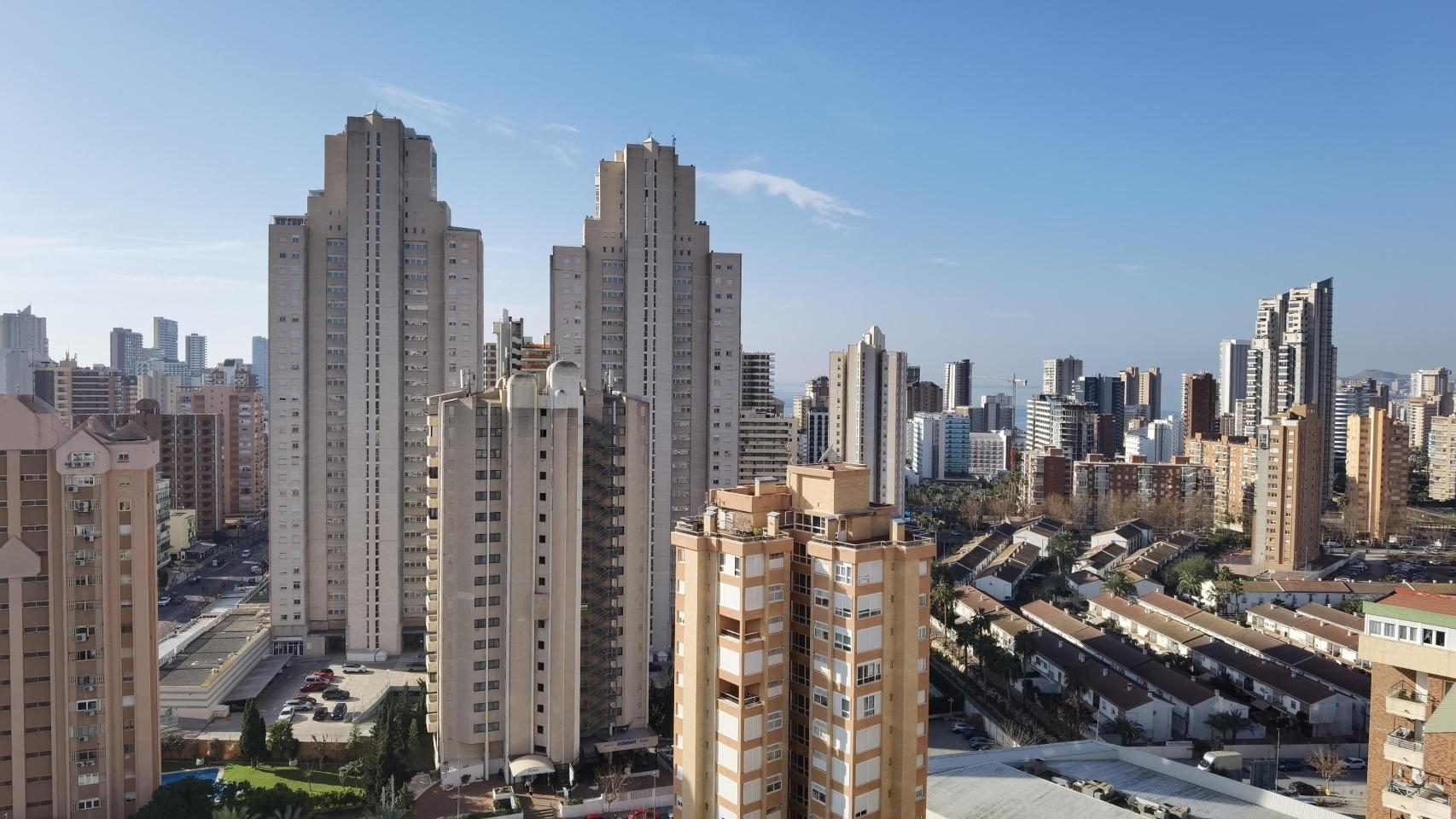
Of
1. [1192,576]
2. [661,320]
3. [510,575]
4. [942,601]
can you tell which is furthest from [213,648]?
[1192,576]

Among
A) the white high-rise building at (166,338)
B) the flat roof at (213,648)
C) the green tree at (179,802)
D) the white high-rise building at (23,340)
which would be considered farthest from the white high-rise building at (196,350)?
the green tree at (179,802)

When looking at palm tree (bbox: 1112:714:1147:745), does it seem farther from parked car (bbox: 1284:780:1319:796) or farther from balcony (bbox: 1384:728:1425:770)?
balcony (bbox: 1384:728:1425:770)

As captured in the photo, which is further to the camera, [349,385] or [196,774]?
[349,385]

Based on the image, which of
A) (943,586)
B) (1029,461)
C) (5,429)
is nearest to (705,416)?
(943,586)

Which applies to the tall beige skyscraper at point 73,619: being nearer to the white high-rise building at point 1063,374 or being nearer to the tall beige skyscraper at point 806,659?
the tall beige skyscraper at point 806,659

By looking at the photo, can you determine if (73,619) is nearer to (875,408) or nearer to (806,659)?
(806,659)

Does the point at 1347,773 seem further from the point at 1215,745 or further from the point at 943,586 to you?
the point at 943,586

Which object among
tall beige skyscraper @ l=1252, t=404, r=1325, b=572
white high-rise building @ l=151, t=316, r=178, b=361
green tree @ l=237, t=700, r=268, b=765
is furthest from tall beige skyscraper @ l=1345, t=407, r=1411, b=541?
white high-rise building @ l=151, t=316, r=178, b=361
